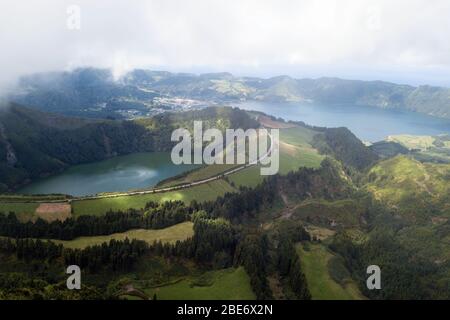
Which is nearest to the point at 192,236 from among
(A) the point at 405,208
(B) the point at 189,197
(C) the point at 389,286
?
(B) the point at 189,197

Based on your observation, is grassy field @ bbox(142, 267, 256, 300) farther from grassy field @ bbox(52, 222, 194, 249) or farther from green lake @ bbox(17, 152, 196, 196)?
green lake @ bbox(17, 152, 196, 196)

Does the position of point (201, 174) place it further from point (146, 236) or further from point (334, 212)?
point (146, 236)

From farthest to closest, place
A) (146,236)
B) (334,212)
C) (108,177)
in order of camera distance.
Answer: (108,177)
(334,212)
(146,236)

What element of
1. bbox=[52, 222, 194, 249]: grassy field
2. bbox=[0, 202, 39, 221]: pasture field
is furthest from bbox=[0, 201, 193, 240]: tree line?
bbox=[0, 202, 39, 221]: pasture field

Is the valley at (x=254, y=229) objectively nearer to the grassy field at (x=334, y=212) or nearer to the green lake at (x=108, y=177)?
the grassy field at (x=334, y=212)

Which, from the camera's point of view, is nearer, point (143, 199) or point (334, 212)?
point (143, 199)

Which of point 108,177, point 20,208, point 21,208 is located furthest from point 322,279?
point 108,177
